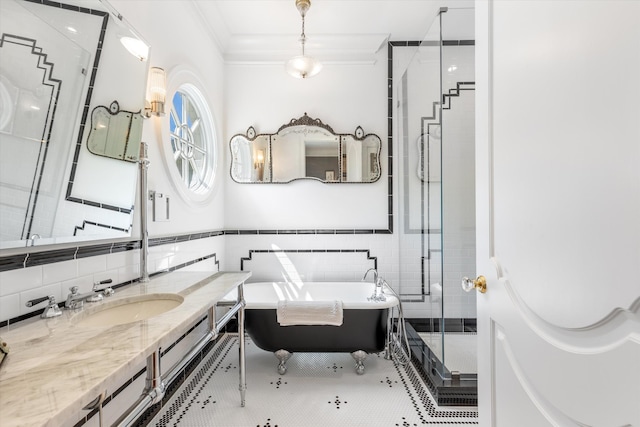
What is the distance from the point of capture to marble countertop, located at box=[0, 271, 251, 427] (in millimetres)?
521

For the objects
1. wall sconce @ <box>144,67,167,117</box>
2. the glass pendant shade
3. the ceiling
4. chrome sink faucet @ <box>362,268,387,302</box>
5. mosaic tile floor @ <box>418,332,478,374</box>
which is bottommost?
mosaic tile floor @ <box>418,332,478,374</box>

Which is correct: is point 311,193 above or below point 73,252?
above

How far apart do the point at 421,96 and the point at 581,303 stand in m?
2.18

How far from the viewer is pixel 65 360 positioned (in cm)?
69

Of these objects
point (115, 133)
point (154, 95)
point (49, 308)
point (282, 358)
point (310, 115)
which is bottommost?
point (282, 358)

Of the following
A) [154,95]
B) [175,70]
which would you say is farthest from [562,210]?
[175,70]

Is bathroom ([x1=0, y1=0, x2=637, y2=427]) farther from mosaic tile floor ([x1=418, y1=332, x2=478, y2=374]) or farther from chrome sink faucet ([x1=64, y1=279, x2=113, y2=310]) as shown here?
chrome sink faucet ([x1=64, y1=279, x2=113, y2=310])

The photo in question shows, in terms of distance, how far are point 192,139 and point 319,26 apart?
4.85 feet

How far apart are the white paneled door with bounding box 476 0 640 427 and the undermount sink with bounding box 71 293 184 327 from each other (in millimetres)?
1216

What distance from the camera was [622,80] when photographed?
52 centimetres

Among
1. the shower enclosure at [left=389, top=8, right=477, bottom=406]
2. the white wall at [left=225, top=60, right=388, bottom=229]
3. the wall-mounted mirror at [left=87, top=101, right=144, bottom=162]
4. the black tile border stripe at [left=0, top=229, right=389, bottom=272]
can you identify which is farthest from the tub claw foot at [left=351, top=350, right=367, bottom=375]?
the wall-mounted mirror at [left=87, top=101, right=144, bottom=162]

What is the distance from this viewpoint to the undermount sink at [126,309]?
43.6 inches

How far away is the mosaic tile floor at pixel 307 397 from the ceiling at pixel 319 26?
2352mm

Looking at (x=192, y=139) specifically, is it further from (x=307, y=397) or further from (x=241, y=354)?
(x=307, y=397)
